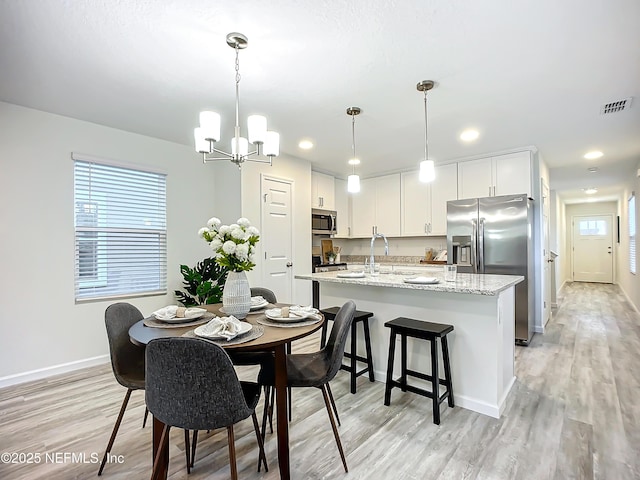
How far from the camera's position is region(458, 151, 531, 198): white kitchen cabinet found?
420 centimetres

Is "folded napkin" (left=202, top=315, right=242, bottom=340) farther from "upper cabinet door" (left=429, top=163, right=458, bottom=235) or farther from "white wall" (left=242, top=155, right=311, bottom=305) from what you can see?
"upper cabinet door" (left=429, top=163, right=458, bottom=235)

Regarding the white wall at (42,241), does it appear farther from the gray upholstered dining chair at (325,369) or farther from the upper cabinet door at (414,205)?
the upper cabinet door at (414,205)

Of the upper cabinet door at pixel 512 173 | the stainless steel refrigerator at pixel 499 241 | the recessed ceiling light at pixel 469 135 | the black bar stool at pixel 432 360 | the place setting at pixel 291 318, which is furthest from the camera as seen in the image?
the upper cabinet door at pixel 512 173

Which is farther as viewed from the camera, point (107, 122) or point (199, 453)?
point (107, 122)

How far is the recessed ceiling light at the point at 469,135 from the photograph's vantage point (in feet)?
11.7

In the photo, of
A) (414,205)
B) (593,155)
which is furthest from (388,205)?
(593,155)

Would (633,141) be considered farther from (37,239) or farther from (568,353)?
(37,239)

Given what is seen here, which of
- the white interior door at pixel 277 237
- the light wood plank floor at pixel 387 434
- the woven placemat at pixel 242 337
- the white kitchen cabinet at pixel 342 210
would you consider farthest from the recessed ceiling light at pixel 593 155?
the woven placemat at pixel 242 337

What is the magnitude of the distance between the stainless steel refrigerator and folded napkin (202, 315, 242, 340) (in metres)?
3.56

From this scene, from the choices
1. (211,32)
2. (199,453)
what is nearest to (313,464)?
(199,453)

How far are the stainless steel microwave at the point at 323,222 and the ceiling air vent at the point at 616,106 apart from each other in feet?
11.5

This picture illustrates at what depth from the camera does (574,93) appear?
8.64 feet

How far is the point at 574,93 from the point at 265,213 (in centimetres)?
328

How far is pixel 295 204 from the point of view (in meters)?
4.59
